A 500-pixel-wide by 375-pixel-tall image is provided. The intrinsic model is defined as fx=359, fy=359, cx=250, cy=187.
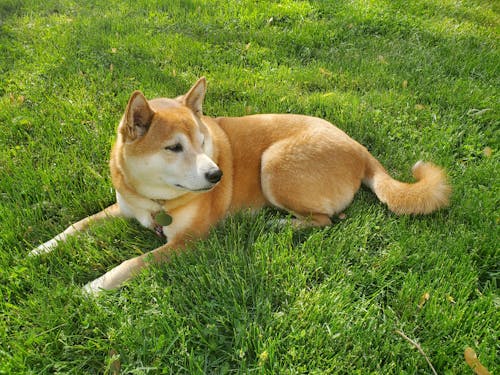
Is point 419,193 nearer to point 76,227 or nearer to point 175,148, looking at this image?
point 175,148

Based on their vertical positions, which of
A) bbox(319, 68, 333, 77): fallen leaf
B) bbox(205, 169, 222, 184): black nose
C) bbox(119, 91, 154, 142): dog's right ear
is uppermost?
bbox(119, 91, 154, 142): dog's right ear

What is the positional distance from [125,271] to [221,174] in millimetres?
821

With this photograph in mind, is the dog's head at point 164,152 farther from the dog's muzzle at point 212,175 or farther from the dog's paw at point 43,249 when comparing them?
the dog's paw at point 43,249

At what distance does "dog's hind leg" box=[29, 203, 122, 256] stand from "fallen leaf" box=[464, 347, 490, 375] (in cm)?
228

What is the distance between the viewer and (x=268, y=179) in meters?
2.69

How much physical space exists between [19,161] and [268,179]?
2.04m

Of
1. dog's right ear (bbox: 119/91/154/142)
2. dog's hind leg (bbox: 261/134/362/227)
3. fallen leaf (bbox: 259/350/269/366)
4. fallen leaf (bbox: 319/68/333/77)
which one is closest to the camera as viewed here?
fallen leaf (bbox: 259/350/269/366)

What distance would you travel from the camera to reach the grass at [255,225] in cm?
178

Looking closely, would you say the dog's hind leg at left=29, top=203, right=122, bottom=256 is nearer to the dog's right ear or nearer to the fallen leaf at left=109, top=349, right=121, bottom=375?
the dog's right ear

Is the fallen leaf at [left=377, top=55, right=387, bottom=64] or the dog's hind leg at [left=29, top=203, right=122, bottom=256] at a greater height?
the fallen leaf at [left=377, top=55, right=387, bottom=64]

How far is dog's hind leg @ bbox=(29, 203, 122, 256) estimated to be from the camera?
88.9 inches

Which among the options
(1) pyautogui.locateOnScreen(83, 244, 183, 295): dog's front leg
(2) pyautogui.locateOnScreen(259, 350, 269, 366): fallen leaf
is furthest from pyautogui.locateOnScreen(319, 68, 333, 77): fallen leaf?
(2) pyautogui.locateOnScreen(259, 350, 269, 366): fallen leaf

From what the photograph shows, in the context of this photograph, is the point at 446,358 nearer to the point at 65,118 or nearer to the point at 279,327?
the point at 279,327

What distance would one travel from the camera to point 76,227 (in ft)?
8.08
